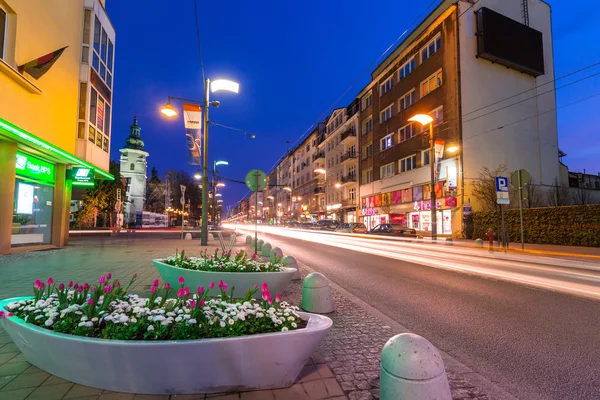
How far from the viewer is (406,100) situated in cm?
3681

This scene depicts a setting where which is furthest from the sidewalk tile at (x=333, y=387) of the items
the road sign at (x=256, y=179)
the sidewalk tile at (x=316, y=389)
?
the road sign at (x=256, y=179)

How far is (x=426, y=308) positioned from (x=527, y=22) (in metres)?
37.9

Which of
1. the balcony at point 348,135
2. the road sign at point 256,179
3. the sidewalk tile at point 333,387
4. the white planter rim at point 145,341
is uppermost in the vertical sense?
the balcony at point 348,135

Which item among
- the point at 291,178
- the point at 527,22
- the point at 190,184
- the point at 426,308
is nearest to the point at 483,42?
the point at 527,22

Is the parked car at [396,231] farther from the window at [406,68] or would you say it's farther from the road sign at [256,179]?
the road sign at [256,179]

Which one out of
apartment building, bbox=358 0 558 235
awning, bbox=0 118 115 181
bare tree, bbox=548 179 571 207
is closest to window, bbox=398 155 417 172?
apartment building, bbox=358 0 558 235

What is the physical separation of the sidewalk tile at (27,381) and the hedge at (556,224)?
2393cm

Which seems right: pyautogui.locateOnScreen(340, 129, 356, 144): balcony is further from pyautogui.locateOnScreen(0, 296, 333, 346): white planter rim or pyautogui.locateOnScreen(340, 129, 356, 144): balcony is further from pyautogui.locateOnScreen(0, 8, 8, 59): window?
pyautogui.locateOnScreen(0, 296, 333, 346): white planter rim

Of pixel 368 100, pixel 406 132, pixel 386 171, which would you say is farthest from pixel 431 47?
pixel 368 100

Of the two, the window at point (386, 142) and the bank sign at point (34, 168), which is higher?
the window at point (386, 142)

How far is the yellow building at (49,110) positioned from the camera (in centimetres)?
1142

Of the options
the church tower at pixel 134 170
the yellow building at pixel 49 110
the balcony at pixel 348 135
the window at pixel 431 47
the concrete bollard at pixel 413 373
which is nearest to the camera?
the concrete bollard at pixel 413 373

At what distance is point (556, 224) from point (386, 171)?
68.7 feet

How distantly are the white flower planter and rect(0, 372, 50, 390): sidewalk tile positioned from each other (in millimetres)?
160
